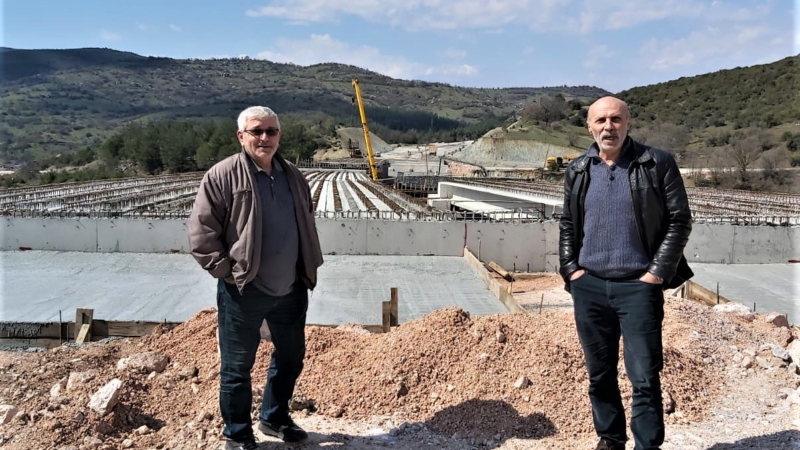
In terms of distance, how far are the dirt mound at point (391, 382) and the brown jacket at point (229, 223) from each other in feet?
3.59

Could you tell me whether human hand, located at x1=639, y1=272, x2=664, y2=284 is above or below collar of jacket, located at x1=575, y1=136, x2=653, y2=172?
below

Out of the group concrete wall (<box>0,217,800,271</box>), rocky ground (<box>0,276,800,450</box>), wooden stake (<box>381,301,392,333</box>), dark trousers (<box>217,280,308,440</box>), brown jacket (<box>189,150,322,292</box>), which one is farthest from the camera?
concrete wall (<box>0,217,800,271</box>)

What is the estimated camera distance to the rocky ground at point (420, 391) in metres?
3.27

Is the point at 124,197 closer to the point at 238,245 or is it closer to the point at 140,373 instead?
the point at 140,373

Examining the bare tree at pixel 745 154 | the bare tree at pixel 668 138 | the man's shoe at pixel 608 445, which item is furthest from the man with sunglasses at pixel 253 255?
the bare tree at pixel 668 138

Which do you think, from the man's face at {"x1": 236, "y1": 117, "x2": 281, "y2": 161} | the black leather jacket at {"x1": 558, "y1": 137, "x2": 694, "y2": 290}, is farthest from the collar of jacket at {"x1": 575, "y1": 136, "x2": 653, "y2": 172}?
the man's face at {"x1": 236, "y1": 117, "x2": 281, "y2": 161}

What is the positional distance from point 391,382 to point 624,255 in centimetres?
192

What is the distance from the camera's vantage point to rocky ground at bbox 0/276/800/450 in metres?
3.27

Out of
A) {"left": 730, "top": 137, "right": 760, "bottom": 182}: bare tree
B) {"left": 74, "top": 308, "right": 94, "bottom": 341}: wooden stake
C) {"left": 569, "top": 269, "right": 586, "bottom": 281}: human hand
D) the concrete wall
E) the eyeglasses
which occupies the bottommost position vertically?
the concrete wall

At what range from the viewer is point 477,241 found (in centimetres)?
1470

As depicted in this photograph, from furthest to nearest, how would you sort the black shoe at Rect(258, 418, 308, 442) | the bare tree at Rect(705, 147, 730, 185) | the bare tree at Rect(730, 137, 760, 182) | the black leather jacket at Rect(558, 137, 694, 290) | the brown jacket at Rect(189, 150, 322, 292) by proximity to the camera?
the bare tree at Rect(730, 137, 760, 182) < the bare tree at Rect(705, 147, 730, 185) < the black shoe at Rect(258, 418, 308, 442) < the brown jacket at Rect(189, 150, 322, 292) < the black leather jacket at Rect(558, 137, 694, 290)

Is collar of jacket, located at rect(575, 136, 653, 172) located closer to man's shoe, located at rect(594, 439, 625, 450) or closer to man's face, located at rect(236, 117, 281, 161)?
man's shoe, located at rect(594, 439, 625, 450)

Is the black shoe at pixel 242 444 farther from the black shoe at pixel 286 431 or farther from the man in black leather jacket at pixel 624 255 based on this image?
the man in black leather jacket at pixel 624 255

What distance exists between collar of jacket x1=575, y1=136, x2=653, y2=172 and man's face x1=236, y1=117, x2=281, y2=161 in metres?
1.56
